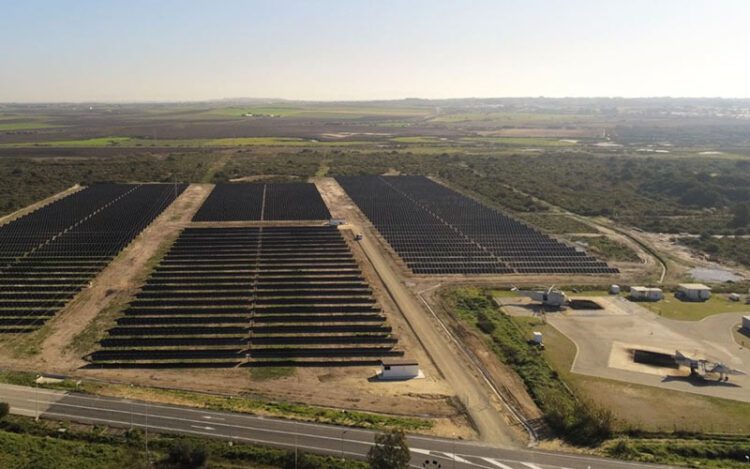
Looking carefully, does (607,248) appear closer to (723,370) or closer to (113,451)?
(723,370)

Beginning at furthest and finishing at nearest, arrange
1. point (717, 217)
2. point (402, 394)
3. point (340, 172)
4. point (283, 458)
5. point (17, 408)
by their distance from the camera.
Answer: point (340, 172), point (717, 217), point (402, 394), point (17, 408), point (283, 458)

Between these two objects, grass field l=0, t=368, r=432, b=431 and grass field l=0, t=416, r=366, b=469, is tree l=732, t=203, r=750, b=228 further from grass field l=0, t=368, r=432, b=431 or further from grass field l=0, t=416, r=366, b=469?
grass field l=0, t=416, r=366, b=469

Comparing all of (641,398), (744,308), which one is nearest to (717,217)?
(744,308)

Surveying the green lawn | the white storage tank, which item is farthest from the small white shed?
the white storage tank

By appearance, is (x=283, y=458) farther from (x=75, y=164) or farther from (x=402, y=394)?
(x=75, y=164)

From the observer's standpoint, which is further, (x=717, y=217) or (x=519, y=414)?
(x=717, y=217)

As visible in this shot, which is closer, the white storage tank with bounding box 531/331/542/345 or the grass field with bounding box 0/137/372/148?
the white storage tank with bounding box 531/331/542/345

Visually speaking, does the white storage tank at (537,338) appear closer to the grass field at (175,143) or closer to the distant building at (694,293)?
the distant building at (694,293)
